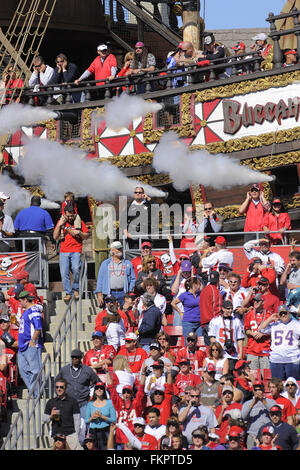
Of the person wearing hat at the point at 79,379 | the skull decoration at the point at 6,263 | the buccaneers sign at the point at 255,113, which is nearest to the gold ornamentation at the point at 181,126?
the buccaneers sign at the point at 255,113

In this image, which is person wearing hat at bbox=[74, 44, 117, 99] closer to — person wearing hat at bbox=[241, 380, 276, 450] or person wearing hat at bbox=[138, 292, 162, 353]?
person wearing hat at bbox=[138, 292, 162, 353]

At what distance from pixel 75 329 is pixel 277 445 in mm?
5375

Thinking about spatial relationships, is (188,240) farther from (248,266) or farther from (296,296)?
(296,296)

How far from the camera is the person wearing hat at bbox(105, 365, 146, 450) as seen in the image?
1662cm

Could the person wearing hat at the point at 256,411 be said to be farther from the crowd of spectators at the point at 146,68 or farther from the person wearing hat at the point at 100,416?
the crowd of spectators at the point at 146,68

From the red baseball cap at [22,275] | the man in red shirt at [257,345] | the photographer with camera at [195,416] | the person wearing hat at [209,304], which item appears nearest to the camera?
the photographer with camera at [195,416]

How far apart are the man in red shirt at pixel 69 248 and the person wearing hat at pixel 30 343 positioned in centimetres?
239

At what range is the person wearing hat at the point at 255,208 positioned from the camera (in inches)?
870

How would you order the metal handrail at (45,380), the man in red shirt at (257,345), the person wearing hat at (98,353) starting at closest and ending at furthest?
the metal handrail at (45,380) < the person wearing hat at (98,353) < the man in red shirt at (257,345)

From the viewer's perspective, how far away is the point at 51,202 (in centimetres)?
2558

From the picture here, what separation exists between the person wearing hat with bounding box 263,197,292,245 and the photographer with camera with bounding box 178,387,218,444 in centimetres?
558

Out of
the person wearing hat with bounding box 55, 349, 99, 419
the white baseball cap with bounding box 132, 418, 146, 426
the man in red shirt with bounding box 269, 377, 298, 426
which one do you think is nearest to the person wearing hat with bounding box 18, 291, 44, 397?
the person wearing hat with bounding box 55, 349, 99, 419
